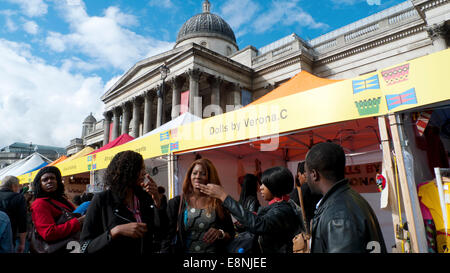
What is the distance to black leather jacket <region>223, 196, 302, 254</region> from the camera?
7.33 feet

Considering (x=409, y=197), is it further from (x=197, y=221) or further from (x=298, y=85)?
(x=298, y=85)

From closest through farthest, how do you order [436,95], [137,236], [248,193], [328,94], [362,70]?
1. [137,236]
2. [436,95]
3. [248,193]
4. [328,94]
5. [362,70]

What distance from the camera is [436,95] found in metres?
3.30

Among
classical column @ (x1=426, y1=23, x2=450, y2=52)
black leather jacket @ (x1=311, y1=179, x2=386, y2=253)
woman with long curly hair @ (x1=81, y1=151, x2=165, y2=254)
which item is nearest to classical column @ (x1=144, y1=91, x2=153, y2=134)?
classical column @ (x1=426, y1=23, x2=450, y2=52)

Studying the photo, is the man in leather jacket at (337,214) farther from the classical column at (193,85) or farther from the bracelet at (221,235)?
the classical column at (193,85)

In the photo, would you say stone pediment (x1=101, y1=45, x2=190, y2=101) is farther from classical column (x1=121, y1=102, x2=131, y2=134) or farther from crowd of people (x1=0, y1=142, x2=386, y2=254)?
crowd of people (x1=0, y1=142, x2=386, y2=254)

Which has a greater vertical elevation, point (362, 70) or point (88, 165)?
point (362, 70)

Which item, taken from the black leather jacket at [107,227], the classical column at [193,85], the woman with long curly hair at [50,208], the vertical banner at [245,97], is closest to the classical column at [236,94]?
the vertical banner at [245,97]

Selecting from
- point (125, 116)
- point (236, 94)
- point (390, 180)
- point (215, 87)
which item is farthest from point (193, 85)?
point (390, 180)

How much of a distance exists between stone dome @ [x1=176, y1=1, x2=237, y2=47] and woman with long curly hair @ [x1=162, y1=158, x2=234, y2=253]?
1532 inches

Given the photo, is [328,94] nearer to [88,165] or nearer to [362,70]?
[88,165]

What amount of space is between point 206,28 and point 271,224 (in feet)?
133

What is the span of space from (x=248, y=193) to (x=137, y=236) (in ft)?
7.35

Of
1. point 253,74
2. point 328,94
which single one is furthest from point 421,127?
point 253,74
